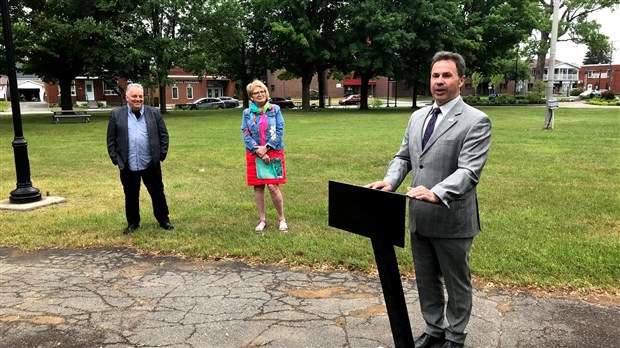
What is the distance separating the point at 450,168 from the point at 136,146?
427 centimetres

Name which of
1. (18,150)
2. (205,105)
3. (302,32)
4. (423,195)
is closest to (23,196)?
(18,150)

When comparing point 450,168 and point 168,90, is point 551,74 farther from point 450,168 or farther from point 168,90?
point 168,90

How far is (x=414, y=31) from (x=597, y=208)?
109 ft

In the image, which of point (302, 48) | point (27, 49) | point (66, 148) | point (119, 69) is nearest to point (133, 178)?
point (66, 148)

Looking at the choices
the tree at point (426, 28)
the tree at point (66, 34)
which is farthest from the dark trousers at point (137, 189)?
the tree at point (426, 28)

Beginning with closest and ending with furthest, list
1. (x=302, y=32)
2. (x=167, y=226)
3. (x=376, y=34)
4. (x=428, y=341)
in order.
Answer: (x=428, y=341) → (x=167, y=226) → (x=302, y=32) → (x=376, y=34)

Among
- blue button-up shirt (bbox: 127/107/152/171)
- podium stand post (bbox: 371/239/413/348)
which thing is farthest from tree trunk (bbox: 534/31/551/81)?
podium stand post (bbox: 371/239/413/348)

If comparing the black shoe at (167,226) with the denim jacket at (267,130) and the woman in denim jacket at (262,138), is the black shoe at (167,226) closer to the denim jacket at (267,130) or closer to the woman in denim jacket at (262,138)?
the woman in denim jacket at (262,138)

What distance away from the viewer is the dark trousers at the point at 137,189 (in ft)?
20.2

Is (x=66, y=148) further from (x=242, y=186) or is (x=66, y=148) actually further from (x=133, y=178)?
(x=133, y=178)

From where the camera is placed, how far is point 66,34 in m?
25.6

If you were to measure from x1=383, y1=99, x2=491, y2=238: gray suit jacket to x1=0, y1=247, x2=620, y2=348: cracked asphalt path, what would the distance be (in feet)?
→ 3.37

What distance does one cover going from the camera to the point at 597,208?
706 centimetres

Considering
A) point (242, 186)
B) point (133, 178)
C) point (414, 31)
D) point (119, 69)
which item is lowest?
point (242, 186)
